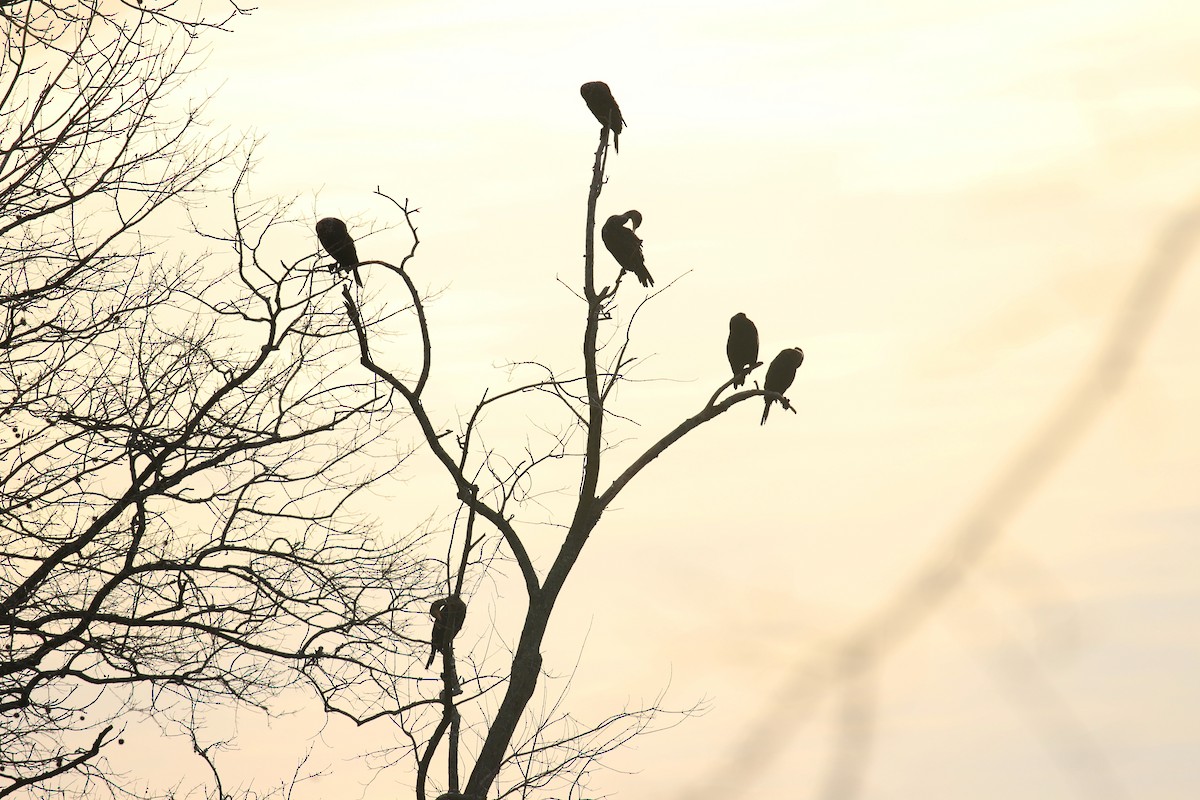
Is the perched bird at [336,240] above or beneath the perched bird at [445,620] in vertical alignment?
above

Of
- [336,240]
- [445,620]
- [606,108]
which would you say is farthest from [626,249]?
[445,620]

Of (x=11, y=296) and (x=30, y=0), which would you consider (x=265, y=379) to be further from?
(x=30, y=0)

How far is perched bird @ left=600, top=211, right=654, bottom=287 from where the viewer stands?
12562 millimetres

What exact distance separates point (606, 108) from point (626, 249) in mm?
1224

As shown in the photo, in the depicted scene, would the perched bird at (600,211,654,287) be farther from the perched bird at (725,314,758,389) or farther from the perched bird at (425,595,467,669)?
the perched bird at (425,595,467,669)

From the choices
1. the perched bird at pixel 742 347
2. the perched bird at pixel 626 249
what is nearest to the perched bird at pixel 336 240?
the perched bird at pixel 626 249

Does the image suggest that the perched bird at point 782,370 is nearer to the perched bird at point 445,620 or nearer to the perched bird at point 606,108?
the perched bird at point 606,108

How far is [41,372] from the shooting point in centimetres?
1113

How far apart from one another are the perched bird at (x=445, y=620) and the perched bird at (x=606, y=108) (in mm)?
4124

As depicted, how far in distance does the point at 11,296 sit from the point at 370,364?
9.04ft

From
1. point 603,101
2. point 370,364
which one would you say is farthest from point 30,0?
point 603,101

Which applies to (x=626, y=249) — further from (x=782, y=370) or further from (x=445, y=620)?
(x=445, y=620)

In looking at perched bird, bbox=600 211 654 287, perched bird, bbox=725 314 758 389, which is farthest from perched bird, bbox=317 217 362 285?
perched bird, bbox=725 314 758 389

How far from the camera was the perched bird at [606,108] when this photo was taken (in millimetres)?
12578
